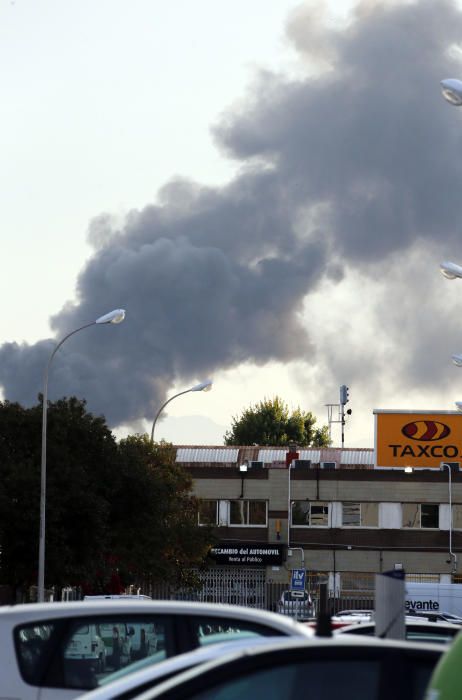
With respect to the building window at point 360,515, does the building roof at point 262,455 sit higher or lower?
higher

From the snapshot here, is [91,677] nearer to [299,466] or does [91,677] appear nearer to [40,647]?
[40,647]

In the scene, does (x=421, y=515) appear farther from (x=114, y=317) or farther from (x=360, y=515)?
(x=114, y=317)

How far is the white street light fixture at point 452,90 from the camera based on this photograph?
74.8ft

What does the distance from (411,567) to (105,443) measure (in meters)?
31.8

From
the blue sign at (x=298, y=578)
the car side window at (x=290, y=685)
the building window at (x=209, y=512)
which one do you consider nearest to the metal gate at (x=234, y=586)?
the building window at (x=209, y=512)

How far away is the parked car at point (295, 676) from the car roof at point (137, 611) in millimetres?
3375

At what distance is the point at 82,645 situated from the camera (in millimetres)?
10477

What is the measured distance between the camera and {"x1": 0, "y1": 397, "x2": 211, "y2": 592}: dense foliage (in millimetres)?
45344

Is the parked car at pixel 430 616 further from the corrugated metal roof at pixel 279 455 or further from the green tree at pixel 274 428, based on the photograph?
the green tree at pixel 274 428

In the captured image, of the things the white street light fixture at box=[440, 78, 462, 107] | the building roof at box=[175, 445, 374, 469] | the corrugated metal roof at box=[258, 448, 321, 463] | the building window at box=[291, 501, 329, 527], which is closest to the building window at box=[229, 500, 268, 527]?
the building window at box=[291, 501, 329, 527]

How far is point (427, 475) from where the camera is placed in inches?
3061

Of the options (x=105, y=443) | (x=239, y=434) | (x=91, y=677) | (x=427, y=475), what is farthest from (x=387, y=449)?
(x=91, y=677)

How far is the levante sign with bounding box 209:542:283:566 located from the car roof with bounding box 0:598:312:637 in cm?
6630

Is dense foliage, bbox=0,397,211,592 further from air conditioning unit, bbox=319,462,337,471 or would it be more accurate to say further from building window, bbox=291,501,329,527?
air conditioning unit, bbox=319,462,337,471
